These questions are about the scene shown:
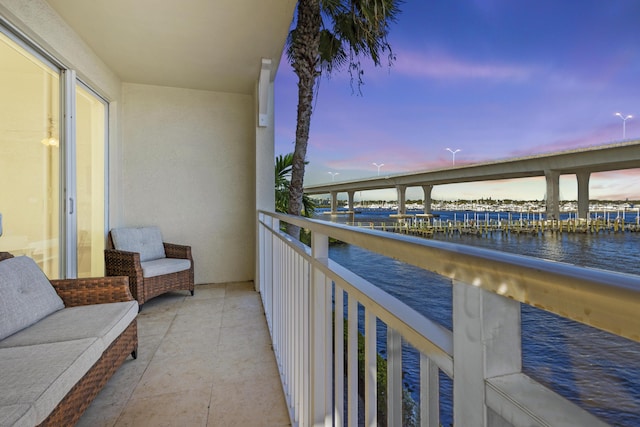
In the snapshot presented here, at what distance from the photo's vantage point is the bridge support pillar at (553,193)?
695 cm

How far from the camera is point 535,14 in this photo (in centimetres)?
1188

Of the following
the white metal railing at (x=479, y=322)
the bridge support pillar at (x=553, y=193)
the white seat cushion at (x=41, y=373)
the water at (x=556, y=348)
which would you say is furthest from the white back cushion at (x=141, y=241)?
the bridge support pillar at (x=553, y=193)

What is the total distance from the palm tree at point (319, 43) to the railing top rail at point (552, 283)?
11.7 ft

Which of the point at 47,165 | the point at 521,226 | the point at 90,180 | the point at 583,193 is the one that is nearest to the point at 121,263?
the point at 90,180

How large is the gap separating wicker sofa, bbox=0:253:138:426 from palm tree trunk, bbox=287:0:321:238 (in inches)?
89.2

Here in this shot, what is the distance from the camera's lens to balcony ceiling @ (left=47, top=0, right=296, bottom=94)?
284 centimetres

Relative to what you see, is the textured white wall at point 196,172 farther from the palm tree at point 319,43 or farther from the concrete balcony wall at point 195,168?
the palm tree at point 319,43

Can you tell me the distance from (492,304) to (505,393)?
0.10 meters

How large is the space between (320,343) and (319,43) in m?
4.31

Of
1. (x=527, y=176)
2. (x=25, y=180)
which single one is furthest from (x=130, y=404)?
(x=527, y=176)

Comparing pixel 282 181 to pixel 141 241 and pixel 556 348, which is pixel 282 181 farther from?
pixel 556 348

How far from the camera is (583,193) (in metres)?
7.47

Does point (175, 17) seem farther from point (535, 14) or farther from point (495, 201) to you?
point (535, 14)

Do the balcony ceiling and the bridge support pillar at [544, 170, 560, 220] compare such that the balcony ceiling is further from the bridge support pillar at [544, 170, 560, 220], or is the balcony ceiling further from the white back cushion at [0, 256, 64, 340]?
the bridge support pillar at [544, 170, 560, 220]
